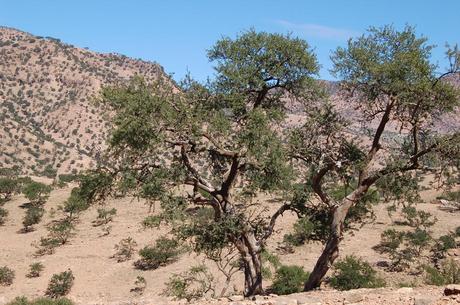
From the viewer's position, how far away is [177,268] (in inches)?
1043

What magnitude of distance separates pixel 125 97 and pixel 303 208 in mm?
6708

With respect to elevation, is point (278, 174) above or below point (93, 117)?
below

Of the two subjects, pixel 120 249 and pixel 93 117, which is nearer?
pixel 120 249

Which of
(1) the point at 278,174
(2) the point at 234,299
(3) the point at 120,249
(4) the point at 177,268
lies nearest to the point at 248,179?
(1) the point at 278,174

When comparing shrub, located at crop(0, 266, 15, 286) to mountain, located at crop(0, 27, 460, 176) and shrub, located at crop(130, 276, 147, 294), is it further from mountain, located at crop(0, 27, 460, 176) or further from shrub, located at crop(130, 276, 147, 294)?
mountain, located at crop(0, 27, 460, 176)

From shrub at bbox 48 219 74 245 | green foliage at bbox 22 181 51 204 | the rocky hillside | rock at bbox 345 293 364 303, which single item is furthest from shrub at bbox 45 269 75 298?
the rocky hillside

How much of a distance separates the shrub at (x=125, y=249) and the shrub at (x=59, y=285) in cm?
382

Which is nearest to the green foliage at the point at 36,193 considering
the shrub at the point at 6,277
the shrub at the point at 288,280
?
the shrub at the point at 6,277

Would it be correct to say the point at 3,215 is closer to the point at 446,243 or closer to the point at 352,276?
the point at 352,276

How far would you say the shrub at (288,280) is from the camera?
802 inches

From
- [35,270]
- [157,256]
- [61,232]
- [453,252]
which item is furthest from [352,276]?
[61,232]

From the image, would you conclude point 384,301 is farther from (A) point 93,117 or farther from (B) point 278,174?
(A) point 93,117

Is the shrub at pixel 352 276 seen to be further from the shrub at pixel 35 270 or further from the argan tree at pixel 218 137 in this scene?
the shrub at pixel 35 270

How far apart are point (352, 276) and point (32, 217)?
2424 centimetres
